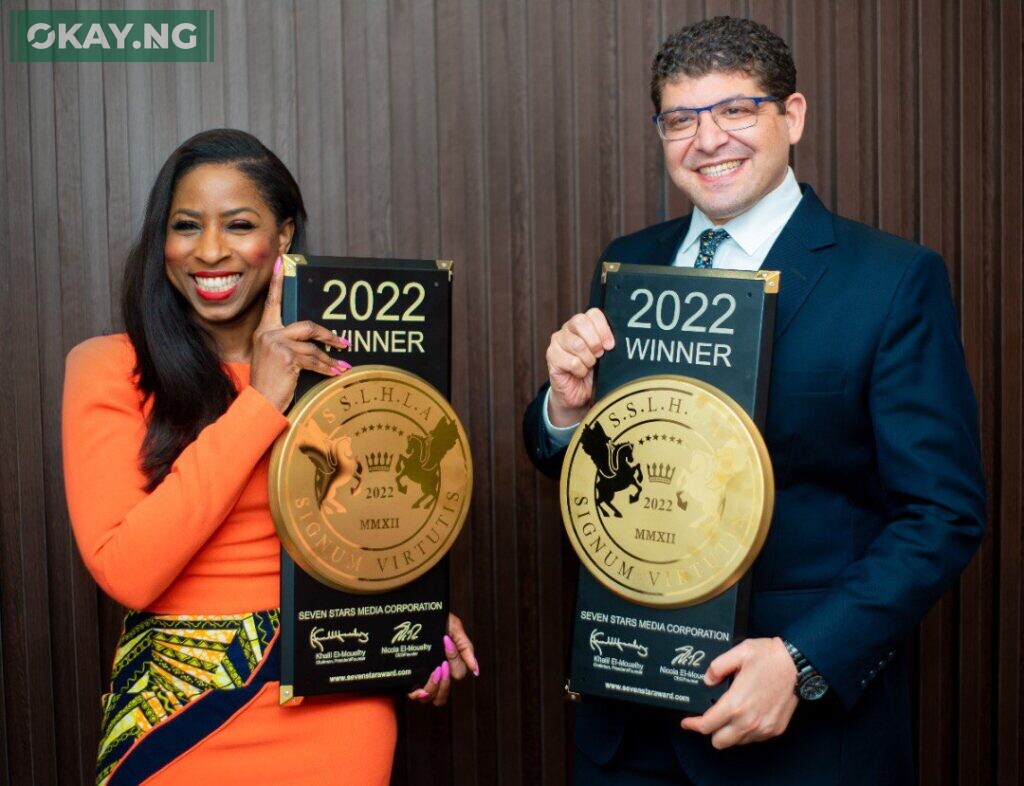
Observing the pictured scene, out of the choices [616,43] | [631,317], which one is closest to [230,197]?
[631,317]

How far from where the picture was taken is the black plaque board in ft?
4.57

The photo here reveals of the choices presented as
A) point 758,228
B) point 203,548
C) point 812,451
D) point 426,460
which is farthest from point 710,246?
point 203,548

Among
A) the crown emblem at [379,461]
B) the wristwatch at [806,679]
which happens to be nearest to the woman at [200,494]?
the crown emblem at [379,461]

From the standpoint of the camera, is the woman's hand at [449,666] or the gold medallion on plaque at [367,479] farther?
the woman's hand at [449,666]

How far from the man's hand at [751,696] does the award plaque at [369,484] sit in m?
0.40

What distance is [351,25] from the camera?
2.19m

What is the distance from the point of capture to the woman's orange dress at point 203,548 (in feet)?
4.40

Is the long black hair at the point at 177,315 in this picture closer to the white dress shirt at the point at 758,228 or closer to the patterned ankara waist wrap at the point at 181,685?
the patterned ankara waist wrap at the point at 181,685

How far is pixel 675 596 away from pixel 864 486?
32cm

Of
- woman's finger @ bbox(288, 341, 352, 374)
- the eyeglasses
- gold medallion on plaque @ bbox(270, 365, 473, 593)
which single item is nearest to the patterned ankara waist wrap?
gold medallion on plaque @ bbox(270, 365, 473, 593)

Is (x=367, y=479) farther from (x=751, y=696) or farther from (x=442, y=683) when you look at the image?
(x=751, y=696)

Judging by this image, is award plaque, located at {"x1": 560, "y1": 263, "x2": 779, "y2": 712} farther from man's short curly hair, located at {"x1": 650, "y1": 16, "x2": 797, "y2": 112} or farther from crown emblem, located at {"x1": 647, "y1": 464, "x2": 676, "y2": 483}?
man's short curly hair, located at {"x1": 650, "y1": 16, "x2": 797, "y2": 112}

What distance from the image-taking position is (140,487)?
140 centimetres

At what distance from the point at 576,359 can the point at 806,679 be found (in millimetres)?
492
